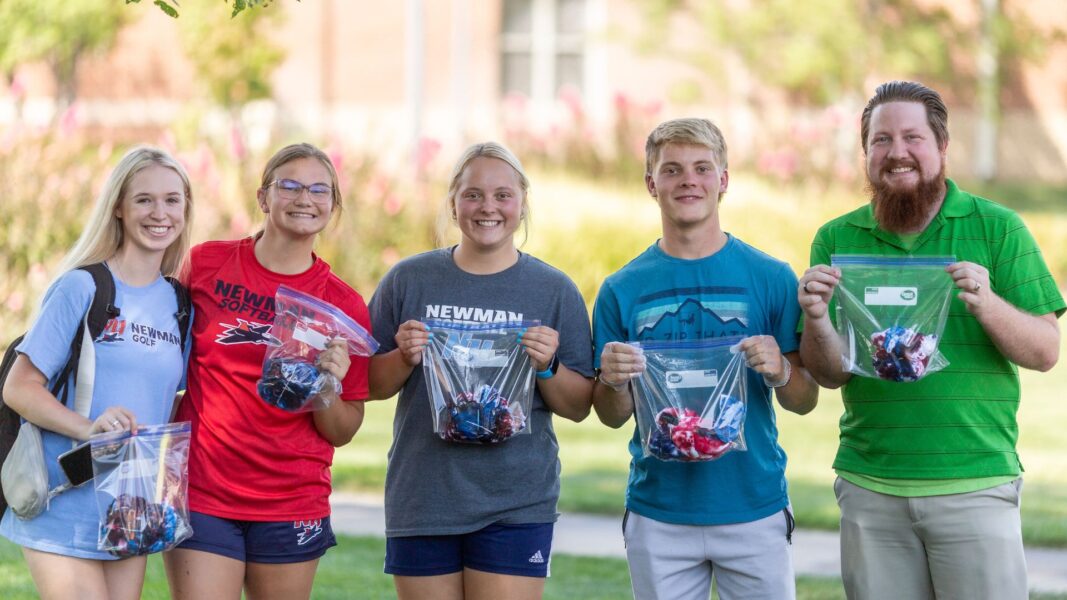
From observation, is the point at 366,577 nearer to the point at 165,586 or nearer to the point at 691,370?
the point at 165,586

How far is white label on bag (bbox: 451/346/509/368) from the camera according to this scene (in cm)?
405

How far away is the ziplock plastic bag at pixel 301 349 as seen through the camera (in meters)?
3.95

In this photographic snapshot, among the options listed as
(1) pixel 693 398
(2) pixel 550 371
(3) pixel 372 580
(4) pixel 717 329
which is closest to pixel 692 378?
(1) pixel 693 398

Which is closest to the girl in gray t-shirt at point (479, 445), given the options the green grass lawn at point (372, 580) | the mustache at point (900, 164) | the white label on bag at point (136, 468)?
the white label on bag at point (136, 468)

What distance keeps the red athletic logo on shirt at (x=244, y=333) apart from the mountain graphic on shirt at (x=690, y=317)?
1147 millimetres

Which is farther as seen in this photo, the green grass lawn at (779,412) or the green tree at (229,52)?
the green tree at (229,52)

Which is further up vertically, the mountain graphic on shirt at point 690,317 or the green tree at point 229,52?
the green tree at point 229,52

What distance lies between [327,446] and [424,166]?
10.1 metres

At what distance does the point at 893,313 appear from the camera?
3.87m

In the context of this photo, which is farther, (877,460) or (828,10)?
(828,10)

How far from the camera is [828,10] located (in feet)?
75.9

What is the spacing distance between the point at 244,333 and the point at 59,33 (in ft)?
60.1

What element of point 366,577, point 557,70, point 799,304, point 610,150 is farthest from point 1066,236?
point 799,304

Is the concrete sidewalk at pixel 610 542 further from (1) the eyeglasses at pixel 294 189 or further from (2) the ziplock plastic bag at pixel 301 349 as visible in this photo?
(1) the eyeglasses at pixel 294 189
